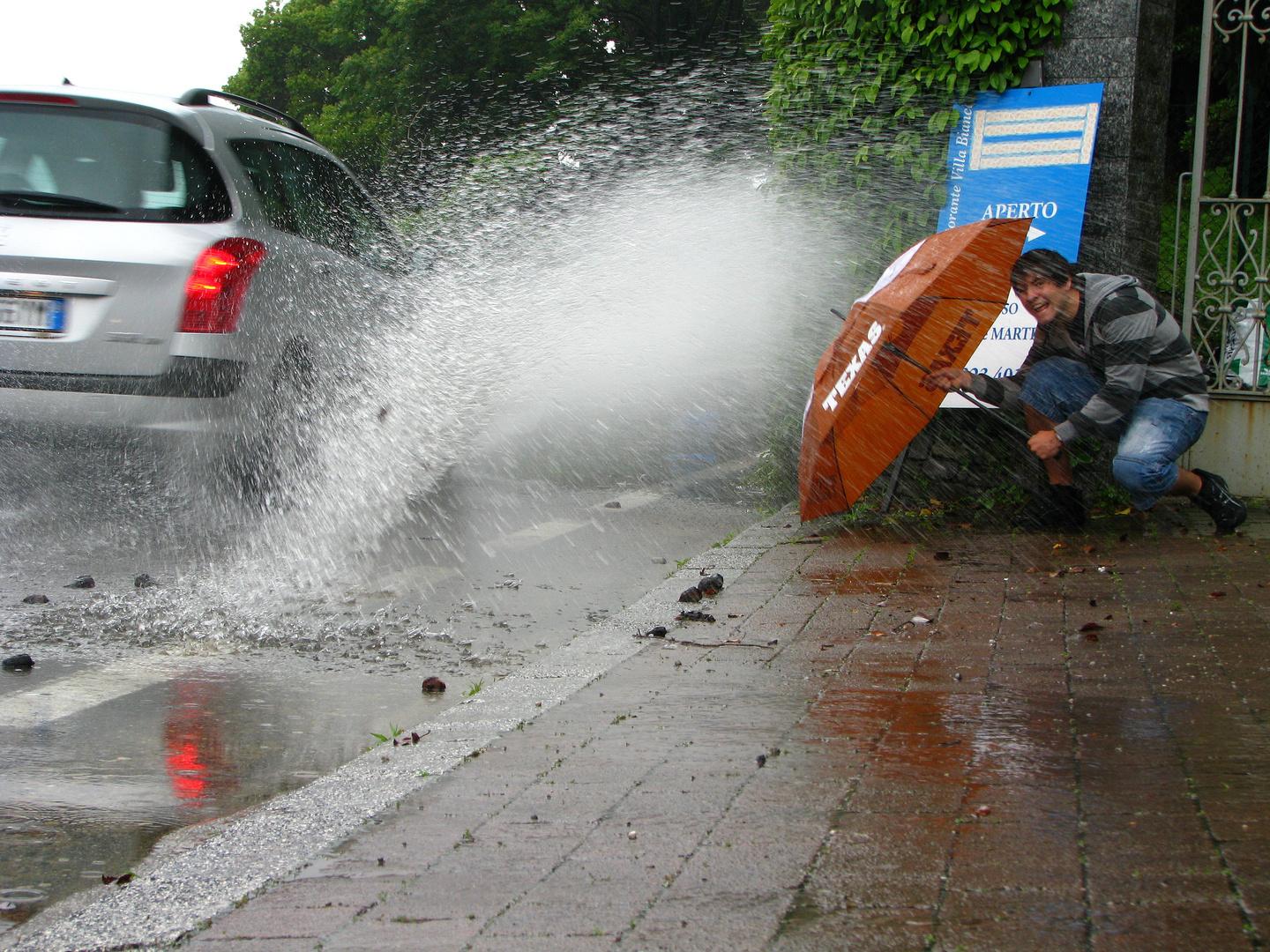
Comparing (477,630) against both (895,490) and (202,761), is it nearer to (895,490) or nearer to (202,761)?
(202,761)

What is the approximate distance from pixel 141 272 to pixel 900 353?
3431 millimetres

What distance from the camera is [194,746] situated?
3.82 meters

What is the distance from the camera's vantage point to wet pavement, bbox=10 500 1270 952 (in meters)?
2.41

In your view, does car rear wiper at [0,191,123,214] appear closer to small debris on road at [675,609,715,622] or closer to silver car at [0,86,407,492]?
silver car at [0,86,407,492]

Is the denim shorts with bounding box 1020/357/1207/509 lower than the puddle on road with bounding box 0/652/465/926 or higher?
higher

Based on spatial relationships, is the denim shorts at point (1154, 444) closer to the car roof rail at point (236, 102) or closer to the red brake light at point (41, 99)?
the car roof rail at point (236, 102)

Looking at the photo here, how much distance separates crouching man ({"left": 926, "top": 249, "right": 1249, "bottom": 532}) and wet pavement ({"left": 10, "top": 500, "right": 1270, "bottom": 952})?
3.91 feet

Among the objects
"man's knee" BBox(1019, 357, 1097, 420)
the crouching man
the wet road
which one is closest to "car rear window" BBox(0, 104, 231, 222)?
the wet road

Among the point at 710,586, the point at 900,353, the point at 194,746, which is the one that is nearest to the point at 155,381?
the point at 194,746

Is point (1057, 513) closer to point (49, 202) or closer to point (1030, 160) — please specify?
point (1030, 160)

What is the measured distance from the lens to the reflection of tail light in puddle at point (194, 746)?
11.5 feet

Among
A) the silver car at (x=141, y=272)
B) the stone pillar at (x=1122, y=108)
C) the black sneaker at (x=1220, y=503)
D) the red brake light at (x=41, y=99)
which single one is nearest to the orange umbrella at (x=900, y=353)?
the stone pillar at (x=1122, y=108)

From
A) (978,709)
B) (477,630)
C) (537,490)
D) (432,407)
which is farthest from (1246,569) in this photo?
(432,407)

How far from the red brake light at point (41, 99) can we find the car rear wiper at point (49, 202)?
1.61 feet
